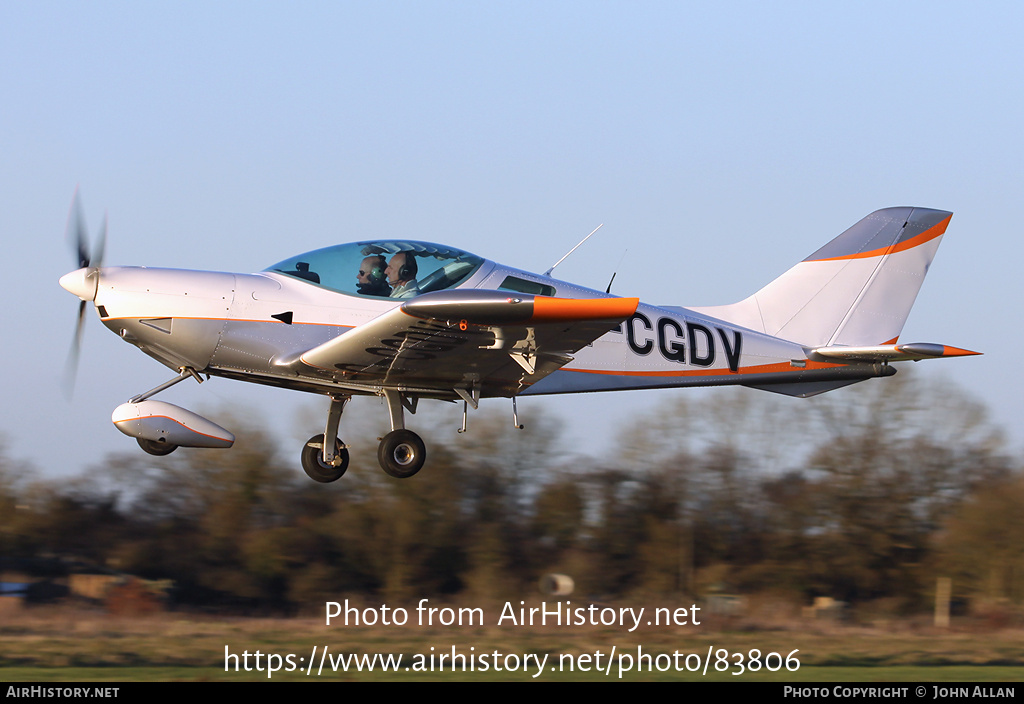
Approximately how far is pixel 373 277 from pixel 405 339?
930 mm

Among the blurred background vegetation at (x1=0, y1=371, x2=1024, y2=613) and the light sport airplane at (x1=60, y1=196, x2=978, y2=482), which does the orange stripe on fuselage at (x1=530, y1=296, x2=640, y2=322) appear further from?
the blurred background vegetation at (x1=0, y1=371, x2=1024, y2=613)

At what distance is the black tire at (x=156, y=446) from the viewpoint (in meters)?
9.04

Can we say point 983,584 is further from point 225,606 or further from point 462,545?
point 225,606

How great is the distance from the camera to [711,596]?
18.9 m

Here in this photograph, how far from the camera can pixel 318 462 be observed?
403 inches

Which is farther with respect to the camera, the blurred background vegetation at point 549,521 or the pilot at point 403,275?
the blurred background vegetation at point 549,521

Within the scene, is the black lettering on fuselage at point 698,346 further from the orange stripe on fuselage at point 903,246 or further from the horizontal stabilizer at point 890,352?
the orange stripe on fuselage at point 903,246

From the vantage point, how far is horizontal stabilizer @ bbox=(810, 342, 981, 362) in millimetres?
9680

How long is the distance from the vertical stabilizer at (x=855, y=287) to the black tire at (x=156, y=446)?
5574 mm

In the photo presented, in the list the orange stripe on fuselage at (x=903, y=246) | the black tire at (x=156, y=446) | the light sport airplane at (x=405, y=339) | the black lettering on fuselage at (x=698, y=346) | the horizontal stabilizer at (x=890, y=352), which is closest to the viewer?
the light sport airplane at (x=405, y=339)

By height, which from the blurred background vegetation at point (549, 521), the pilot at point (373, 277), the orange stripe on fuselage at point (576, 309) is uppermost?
the pilot at point (373, 277)

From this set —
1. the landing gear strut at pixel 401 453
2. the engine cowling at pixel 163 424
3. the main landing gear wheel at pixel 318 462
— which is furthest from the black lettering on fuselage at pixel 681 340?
the engine cowling at pixel 163 424

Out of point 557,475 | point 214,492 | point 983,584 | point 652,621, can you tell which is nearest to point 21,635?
point 214,492
